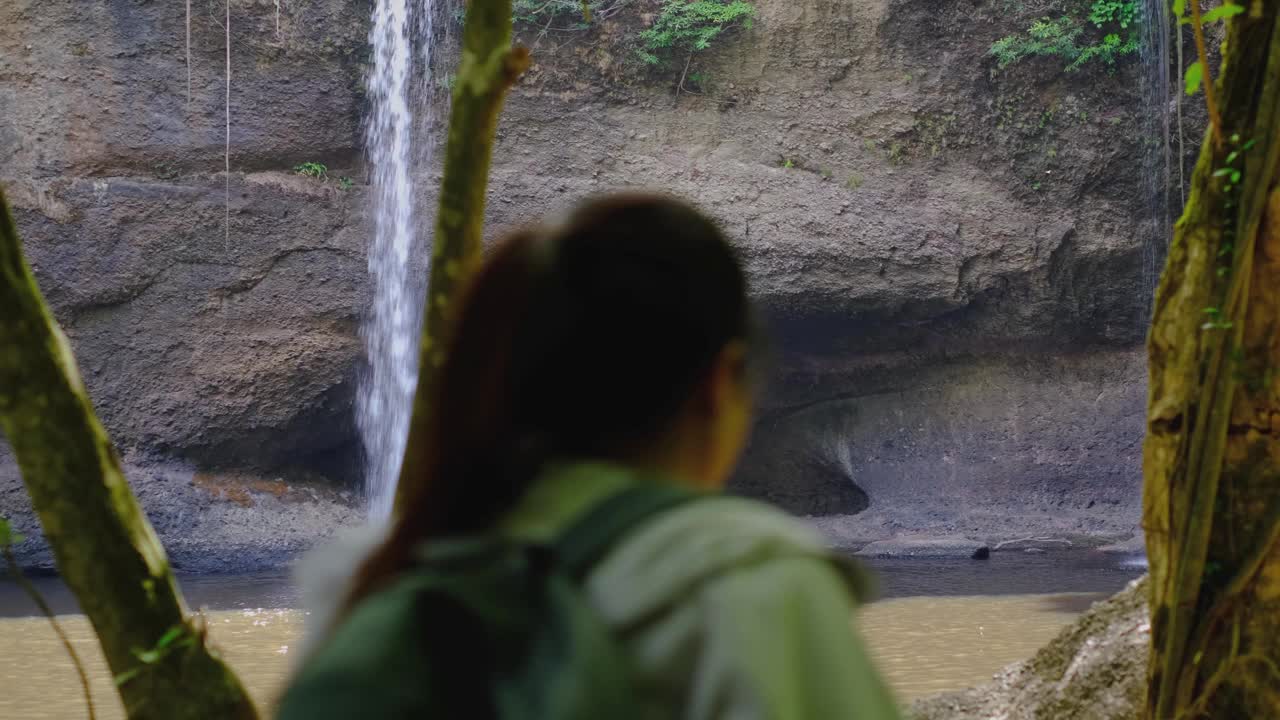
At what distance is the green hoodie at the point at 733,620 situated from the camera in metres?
0.76

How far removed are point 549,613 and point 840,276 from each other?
1483 cm

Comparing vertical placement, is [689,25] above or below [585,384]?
above

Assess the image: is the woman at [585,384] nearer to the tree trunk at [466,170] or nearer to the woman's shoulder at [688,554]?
the woman's shoulder at [688,554]

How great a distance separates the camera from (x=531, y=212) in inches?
598

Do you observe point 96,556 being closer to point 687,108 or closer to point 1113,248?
point 687,108

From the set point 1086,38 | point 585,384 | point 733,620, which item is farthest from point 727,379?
point 1086,38

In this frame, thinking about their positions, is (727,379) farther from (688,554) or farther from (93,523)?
(93,523)

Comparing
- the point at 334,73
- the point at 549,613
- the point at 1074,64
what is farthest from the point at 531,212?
the point at 549,613

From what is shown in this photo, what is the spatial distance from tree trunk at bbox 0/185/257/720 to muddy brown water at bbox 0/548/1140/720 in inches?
142

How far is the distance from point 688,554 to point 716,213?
14.6 metres

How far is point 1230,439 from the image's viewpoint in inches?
90.3

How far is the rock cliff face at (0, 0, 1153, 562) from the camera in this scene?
1444 centimetres

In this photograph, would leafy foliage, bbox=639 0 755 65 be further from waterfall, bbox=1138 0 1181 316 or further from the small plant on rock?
waterfall, bbox=1138 0 1181 316

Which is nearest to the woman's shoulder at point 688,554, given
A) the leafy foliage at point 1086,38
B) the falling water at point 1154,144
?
the leafy foliage at point 1086,38
